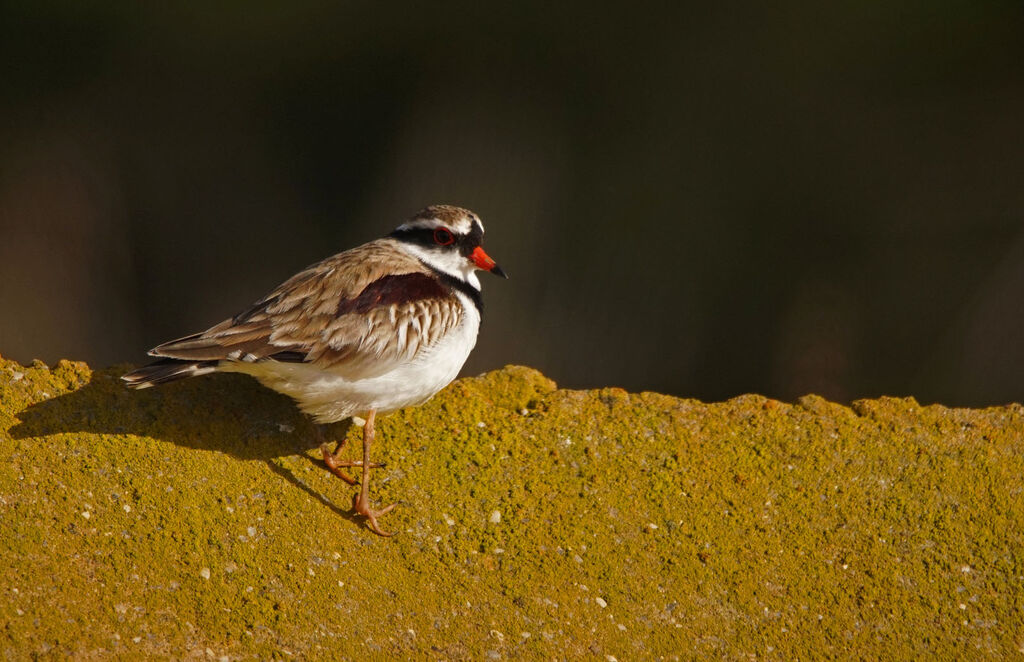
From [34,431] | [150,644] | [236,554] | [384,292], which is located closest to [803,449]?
[384,292]

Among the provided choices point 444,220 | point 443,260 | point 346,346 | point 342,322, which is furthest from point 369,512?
point 444,220

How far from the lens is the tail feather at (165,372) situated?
5629 millimetres

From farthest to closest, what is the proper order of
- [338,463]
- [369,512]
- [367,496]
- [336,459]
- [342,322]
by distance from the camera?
[336,459], [338,463], [342,322], [367,496], [369,512]

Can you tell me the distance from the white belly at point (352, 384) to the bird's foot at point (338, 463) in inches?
8.2

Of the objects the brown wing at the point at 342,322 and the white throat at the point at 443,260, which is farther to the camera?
the white throat at the point at 443,260

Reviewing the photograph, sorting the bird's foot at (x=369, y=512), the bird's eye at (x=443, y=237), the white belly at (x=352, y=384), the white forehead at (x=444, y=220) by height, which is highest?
the white forehead at (x=444, y=220)

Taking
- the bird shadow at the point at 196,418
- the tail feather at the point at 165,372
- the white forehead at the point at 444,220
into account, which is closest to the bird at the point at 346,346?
the tail feather at the point at 165,372

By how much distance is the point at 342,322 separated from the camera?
6098mm

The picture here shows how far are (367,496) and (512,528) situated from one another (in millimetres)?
826

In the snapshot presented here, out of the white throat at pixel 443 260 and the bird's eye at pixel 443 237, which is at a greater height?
the bird's eye at pixel 443 237

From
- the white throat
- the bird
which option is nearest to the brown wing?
the bird

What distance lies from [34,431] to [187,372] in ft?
2.90

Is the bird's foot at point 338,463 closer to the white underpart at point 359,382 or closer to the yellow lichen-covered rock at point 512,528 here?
the yellow lichen-covered rock at point 512,528

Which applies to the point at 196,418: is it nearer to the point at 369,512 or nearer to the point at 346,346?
the point at 346,346
